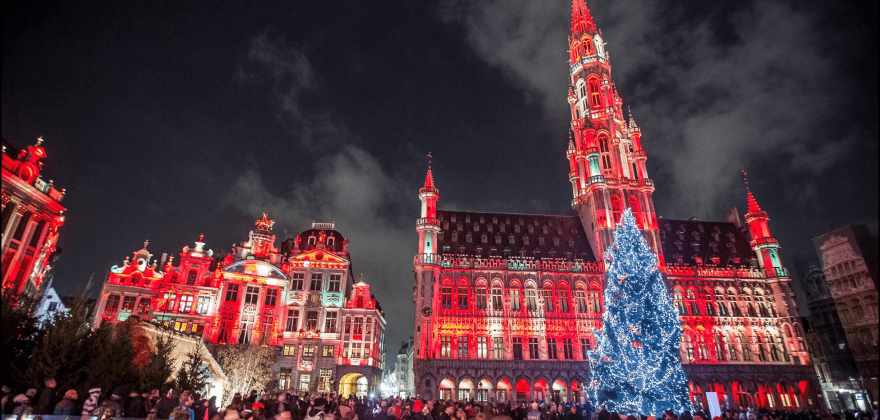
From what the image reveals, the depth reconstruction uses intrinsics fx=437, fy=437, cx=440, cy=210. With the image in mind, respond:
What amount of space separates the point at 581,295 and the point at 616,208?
1133 centimetres

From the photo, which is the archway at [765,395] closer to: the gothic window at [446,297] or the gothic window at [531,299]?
the gothic window at [531,299]

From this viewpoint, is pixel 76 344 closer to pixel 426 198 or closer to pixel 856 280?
pixel 856 280

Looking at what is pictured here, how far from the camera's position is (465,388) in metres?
39.9

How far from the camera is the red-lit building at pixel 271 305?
4116cm

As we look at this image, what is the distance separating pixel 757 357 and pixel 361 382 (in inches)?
1562

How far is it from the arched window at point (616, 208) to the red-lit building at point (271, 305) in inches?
1110

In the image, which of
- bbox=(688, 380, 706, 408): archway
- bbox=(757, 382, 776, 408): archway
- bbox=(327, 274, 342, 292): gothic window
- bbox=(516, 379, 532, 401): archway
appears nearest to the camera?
bbox=(516, 379, 532, 401): archway

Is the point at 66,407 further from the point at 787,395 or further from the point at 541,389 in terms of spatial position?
the point at 787,395

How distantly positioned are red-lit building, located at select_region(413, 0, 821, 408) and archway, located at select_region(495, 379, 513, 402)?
0.09m

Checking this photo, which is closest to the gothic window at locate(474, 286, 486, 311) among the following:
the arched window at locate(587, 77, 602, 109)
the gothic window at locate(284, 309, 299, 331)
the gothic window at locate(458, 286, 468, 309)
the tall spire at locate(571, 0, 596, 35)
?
the gothic window at locate(458, 286, 468, 309)

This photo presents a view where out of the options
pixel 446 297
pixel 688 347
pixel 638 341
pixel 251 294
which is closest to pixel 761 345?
pixel 688 347

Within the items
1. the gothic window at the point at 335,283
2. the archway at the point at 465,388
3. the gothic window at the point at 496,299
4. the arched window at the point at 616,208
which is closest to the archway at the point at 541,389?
the archway at the point at 465,388

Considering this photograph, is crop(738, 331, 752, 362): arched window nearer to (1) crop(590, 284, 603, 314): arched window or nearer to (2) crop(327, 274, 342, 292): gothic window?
(1) crop(590, 284, 603, 314): arched window

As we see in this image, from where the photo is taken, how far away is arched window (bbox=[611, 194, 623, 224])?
48.7m
